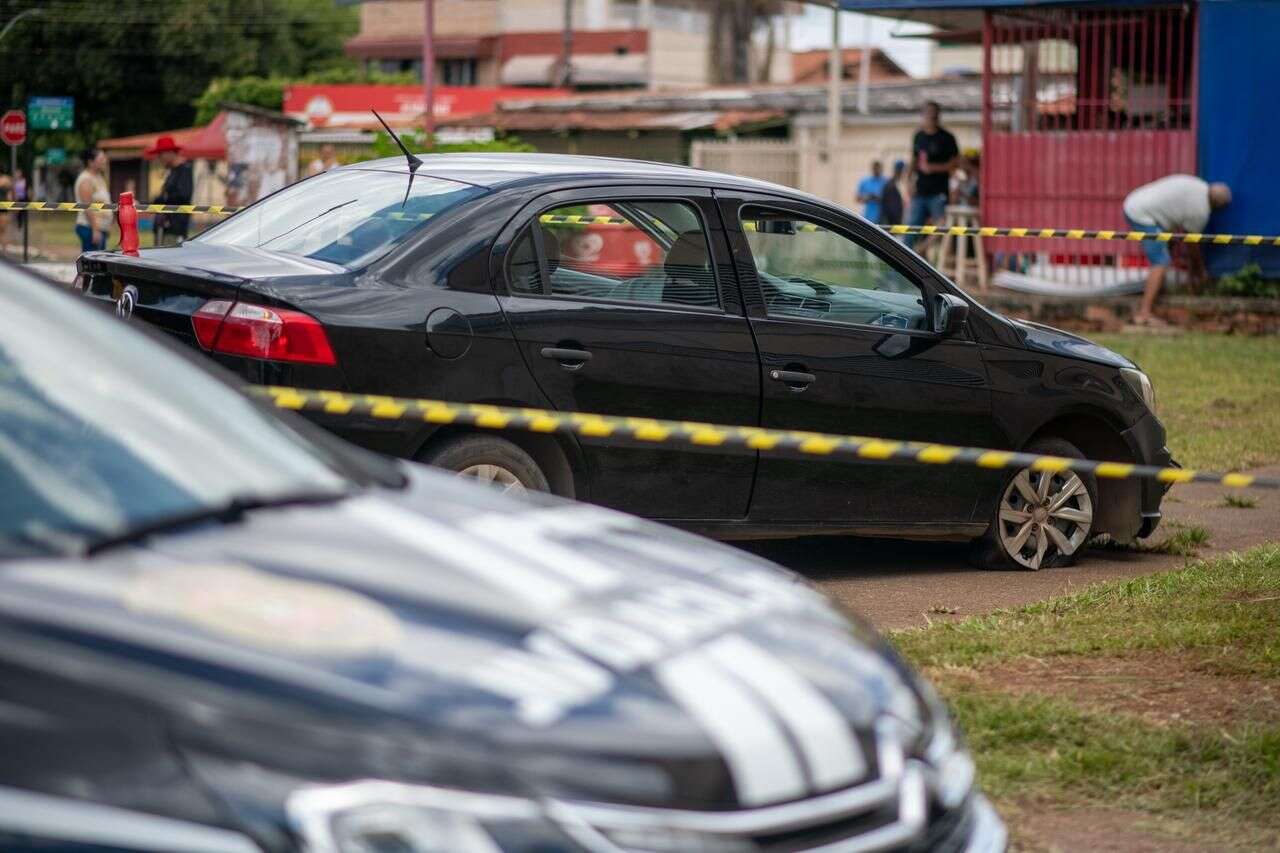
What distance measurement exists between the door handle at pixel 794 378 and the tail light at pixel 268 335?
170cm

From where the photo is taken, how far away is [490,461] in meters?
6.26

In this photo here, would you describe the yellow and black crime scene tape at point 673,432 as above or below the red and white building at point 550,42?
below

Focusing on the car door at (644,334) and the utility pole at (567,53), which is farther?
the utility pole at (567,53)

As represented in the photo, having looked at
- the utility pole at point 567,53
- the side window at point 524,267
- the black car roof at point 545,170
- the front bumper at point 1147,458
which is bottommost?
the front bumper at point 1147,458

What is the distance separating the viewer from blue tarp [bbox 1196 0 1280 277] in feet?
60.8

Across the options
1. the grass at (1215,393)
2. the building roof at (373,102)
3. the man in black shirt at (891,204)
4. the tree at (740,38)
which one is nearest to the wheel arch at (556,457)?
the grass at (1215,393)

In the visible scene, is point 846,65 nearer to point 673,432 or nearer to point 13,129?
point 13,129

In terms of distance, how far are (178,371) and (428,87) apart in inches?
1334

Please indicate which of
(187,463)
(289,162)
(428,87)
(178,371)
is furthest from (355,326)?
(428,87)

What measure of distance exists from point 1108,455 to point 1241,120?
1194 cm

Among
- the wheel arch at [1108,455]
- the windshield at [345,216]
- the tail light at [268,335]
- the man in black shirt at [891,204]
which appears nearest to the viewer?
the tail light at [268,335]

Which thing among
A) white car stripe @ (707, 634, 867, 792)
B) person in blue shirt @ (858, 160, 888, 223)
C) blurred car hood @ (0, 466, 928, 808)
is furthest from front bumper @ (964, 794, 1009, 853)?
person in blue shirt @ (858, 160, 888, 223)

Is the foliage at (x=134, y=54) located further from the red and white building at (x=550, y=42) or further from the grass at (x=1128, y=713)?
the grass at (x=1128, y=713)

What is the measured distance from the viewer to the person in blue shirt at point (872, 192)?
2545 cm
